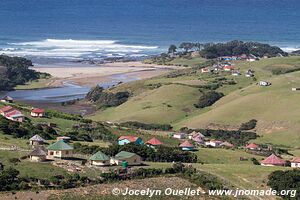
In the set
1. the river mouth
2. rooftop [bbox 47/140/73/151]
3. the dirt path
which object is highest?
rooftop [bbox 47/140/73/151]

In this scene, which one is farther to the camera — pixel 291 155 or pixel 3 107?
pixel 3 107

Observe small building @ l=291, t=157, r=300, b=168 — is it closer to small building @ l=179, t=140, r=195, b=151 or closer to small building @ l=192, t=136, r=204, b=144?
small building @ l=179, t=140, r=195, b=151

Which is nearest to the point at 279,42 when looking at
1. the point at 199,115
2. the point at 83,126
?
the point at 199,115

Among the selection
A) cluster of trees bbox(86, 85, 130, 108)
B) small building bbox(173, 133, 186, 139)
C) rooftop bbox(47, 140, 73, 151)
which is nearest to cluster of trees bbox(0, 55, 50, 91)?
cluster of trees bbox(86, 85, 130, 108)

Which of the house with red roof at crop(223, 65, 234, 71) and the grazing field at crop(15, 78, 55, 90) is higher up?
the house with red roof at crop(223, 65, 234, 71)

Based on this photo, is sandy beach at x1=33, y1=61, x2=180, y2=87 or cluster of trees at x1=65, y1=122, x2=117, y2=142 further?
sandy beach at x1=33, y1=61, x2=180, y2=87

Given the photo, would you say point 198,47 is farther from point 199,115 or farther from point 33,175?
point 33,175
